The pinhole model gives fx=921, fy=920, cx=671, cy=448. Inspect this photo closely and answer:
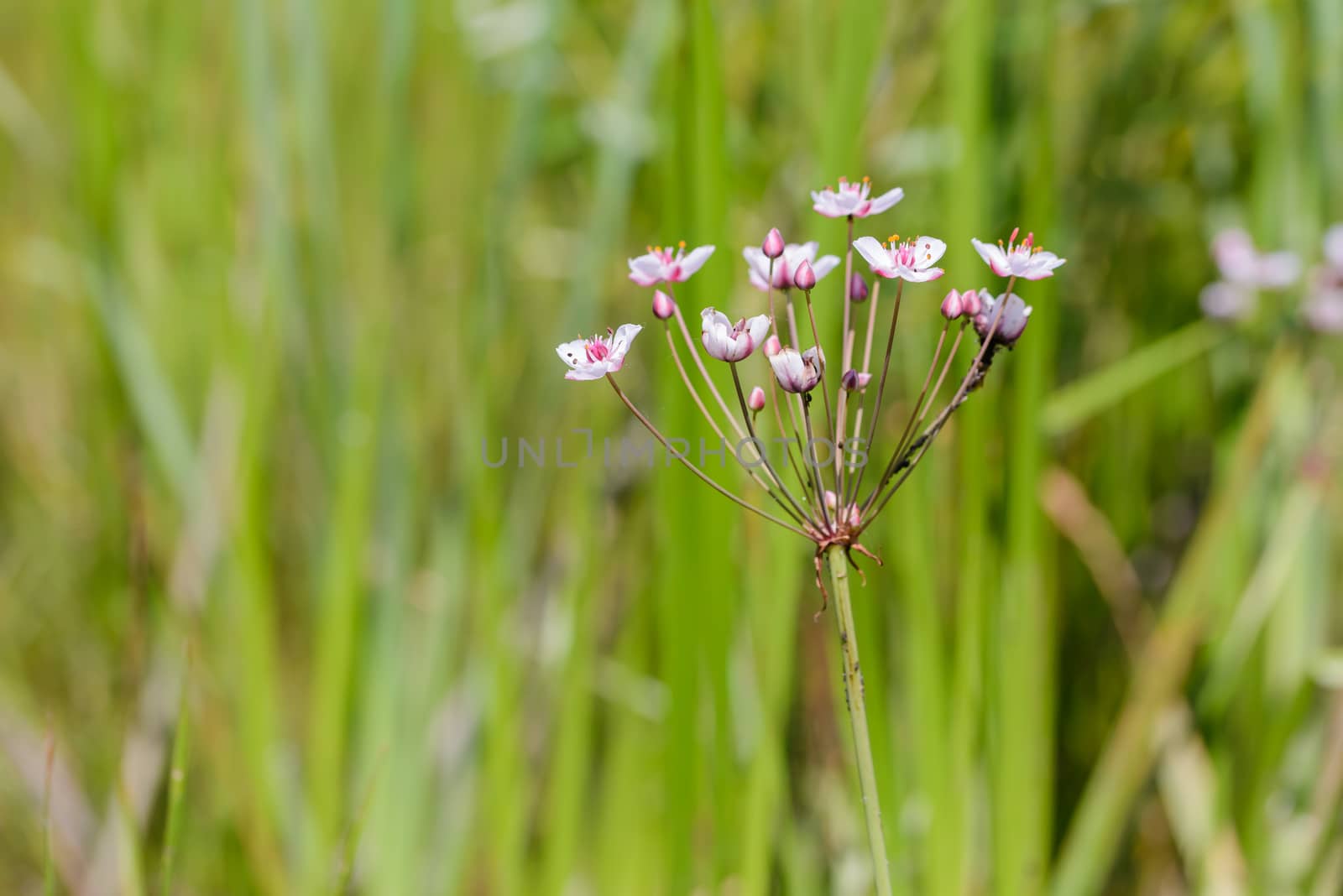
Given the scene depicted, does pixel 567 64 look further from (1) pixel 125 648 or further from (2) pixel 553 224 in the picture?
(1) pixel 125 648

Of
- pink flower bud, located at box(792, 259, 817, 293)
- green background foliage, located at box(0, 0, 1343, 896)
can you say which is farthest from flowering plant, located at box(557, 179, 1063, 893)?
green background foliage, located at box(0, 0, 1343, 896)

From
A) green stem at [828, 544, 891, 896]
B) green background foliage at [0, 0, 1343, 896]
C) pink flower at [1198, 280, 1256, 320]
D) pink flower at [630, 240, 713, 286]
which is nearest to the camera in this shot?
green stem at [828, 544, 891, 896]

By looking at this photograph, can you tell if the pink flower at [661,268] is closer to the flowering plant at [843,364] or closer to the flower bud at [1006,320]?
the flowering plant at [843,364]

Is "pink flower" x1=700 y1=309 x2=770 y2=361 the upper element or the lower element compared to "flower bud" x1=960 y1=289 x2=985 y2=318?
lower

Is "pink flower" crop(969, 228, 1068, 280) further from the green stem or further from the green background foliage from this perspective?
the green background foliage

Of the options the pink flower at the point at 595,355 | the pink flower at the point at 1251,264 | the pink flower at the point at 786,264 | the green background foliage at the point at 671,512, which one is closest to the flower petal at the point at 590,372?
the pink flower at the point at 595,355

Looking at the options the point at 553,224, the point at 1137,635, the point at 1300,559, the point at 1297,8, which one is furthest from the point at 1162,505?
the point at 553,224
